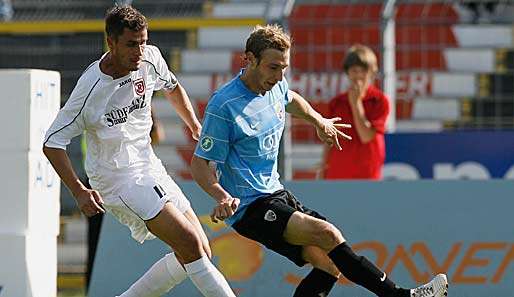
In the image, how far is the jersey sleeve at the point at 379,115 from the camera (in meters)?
10.4

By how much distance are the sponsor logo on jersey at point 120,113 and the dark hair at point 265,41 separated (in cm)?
68

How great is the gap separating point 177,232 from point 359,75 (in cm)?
327

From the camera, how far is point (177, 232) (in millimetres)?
7391

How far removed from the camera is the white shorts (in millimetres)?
7438

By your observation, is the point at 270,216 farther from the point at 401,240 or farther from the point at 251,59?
the point at 401,240

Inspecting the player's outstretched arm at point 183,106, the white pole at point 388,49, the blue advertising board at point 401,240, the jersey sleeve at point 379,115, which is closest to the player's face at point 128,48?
the player's outstretched arm at point 183,106

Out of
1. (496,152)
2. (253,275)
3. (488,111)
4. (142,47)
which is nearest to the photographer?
(142,47)

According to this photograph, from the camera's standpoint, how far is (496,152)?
11.2m

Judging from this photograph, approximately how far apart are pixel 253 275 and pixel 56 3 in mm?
6475

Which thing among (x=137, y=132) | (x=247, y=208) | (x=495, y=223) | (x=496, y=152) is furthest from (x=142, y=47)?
(x=496, y=152)

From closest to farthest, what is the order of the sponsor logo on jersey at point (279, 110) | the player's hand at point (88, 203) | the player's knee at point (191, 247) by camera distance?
the player's hand at point (88, 203), the player's knee at point (191, 247), the sponsor logo on jersey at point (279, 110)

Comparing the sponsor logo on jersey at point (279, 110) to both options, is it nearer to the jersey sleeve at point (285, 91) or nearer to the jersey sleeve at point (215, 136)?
the jersey sleeve at point (285, 91)

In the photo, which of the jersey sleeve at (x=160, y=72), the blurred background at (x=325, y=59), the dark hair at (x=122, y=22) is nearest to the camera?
the dark hair at (x=122, y=22)

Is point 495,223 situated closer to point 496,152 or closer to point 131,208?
point 496,152
